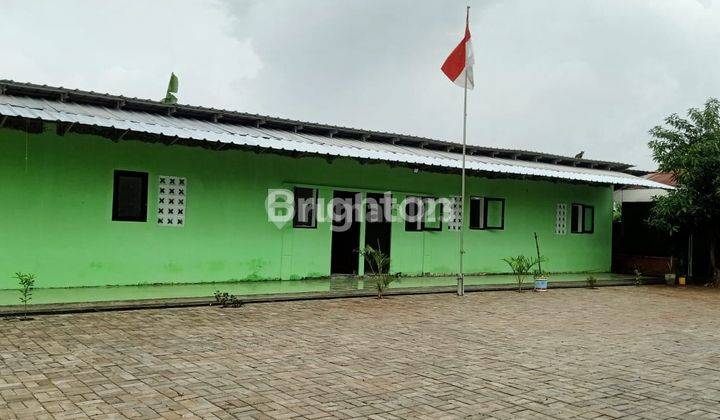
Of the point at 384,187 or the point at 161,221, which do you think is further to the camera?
the point at 384,187

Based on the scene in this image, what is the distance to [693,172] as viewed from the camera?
16.3 meters

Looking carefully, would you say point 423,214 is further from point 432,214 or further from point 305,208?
point 305,208

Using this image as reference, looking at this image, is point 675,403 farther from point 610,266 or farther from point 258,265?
point 610,266

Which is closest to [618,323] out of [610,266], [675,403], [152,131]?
[675,403]

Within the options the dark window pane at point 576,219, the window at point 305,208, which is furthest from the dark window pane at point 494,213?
the window at point 305,208

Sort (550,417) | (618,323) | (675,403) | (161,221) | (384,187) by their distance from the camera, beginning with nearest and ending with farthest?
1. (550,417)
2. (675,403)
3. (618,323)
4. (161,221)
5. (384,187)

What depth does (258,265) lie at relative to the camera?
13.2 meters

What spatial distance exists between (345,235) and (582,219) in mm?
8332

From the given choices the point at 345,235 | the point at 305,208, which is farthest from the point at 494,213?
the point at 305,208

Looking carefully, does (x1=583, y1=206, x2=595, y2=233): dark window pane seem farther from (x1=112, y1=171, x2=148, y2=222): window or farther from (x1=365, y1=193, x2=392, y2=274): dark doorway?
(x1=112, y1=171, x2=148, y2=222): window

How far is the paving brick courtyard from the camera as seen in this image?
488cm

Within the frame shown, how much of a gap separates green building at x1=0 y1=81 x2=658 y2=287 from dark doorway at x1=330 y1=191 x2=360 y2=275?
0.05 meters

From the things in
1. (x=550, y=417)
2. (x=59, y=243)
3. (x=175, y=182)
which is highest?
(x=175, y=182)

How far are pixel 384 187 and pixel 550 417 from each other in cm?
1050
